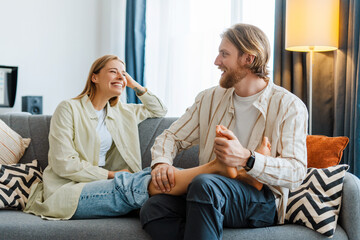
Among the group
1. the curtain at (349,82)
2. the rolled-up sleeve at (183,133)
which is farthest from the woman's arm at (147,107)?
the curtain at (349,82)

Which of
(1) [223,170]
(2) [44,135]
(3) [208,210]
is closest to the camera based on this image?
(3) [208,210]

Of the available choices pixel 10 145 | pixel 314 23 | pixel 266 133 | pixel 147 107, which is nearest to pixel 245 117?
pixel 266 133

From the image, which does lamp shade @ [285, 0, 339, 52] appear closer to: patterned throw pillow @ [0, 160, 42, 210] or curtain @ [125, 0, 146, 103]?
patterned throw pillow @ [0, 160, 42, 210]

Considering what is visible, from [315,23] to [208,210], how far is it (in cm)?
163

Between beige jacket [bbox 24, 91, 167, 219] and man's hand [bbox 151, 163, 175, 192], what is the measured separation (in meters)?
0.36

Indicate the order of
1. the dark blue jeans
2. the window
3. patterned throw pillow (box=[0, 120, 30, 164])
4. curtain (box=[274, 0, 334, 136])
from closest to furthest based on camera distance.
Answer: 1. the dark blue jeans
2. patterned throw pillow (box=[0, 120, 30, 164])
3. curtain (box=[274, 0, 334, 136])
4. the window

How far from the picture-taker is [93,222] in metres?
1.81

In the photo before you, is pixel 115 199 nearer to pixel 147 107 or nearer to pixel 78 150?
pixel 78 150

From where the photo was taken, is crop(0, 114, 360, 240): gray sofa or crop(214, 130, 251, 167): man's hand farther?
crop(0, 114, 360, 240): gray sofa

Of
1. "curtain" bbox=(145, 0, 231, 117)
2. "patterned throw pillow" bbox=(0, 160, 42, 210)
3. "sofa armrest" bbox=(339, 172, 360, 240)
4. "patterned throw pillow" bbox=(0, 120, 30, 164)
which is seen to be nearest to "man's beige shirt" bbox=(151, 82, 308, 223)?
"sofa armrest" bbox=(339, 172, 360, 240)

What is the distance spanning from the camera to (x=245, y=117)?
6.24 ft

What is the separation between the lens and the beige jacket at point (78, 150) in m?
1.97

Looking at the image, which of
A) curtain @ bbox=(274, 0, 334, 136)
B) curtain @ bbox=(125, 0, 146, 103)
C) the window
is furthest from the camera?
curtain @ bbox=(125, 0, 146, 103)

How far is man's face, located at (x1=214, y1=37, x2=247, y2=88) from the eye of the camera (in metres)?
1.90
